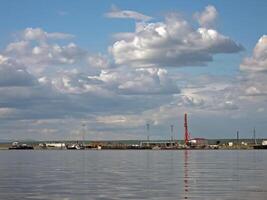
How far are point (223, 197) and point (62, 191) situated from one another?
618 inches

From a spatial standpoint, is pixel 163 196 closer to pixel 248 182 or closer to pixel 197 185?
pixel 197 185

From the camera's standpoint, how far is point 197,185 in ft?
201

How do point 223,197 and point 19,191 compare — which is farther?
point 19,191

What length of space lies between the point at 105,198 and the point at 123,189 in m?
8.26

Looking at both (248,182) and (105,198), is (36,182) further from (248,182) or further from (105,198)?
(248,182)

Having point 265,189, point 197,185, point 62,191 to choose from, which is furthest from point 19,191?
point 265,189

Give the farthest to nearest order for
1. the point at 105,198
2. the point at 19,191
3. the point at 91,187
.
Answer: the point at 91,187, the point at 19,191, the point at 105,198

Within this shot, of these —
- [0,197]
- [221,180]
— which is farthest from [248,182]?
[0,197]

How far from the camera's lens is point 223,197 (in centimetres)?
4900

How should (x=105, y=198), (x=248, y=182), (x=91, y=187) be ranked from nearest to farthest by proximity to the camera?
(x=105, y=198) → (x=91, y=187) → (x=248, y=182)

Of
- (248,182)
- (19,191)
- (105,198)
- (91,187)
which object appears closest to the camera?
(105,198)

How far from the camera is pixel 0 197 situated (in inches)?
1917

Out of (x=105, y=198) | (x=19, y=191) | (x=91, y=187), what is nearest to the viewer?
(x=105, y=198)

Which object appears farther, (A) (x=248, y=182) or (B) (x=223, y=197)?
(A) (x=248, y=182)
